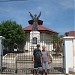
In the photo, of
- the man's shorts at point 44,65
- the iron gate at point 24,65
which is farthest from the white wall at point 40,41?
the man's shorts at point 44,65

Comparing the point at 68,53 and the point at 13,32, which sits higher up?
the point at 13,32

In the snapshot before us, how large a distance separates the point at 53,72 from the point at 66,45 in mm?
1556

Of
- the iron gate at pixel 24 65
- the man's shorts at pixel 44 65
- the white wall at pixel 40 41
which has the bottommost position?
the iron gate at pixel 24 65

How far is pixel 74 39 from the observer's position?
43.0 feet

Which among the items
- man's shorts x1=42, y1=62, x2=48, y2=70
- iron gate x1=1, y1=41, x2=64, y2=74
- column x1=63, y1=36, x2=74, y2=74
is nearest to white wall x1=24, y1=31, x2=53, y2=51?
iron gate x1=1, y1=41, x2=64, y2=74

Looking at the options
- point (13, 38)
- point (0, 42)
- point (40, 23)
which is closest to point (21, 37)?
point (13, 38)

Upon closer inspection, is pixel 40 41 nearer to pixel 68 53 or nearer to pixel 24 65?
pixel 24 65

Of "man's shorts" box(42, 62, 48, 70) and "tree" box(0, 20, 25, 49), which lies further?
"tree" box(0, 20, 25, 49)

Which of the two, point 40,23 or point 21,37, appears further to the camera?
point 40,23

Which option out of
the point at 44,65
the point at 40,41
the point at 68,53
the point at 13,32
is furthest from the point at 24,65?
the point at 13,32

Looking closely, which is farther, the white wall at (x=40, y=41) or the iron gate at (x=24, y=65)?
the white wall at (x=40, y=41)

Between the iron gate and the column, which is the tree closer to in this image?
the iron gate

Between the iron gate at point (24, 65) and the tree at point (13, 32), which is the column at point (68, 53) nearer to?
the iron gate at point (24, 65)

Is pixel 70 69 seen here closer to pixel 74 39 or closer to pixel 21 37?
pixel 74 39
